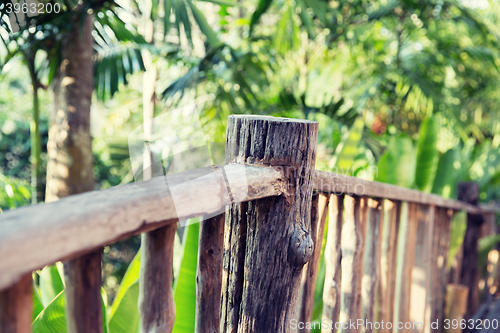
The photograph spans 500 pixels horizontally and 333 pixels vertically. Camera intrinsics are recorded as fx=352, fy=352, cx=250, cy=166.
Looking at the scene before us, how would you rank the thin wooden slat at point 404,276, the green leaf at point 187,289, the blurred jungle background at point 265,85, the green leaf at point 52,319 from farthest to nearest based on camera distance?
the blurred jungle background at point 265,85 < the thin wooden slat at point 404,276 < the green leaf at point 187,289 < the green leaf at point 52,319

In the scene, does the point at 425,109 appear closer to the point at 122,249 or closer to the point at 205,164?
the point at 205,164

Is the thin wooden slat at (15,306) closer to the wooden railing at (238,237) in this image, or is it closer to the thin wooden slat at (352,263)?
the wooden railing at (238,237)

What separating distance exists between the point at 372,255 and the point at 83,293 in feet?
2.77

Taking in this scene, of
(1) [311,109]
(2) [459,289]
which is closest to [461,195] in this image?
(2) [459,289]

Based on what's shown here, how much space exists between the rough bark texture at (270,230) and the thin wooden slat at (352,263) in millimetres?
346

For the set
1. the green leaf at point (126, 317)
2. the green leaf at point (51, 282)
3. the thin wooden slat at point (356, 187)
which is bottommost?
the green leaf at point (126, 317)

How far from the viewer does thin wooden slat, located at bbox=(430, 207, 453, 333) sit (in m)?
1.60

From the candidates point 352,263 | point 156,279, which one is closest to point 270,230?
point 156,279

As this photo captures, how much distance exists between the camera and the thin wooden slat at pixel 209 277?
0.54 m

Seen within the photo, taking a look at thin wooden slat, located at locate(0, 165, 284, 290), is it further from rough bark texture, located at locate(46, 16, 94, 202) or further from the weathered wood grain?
rough bark texture, located at locate(46, 16, 94, 202)

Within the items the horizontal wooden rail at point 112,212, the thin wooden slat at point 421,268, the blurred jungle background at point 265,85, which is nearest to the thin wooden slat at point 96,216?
the horizontal wooden rail at point 112,212

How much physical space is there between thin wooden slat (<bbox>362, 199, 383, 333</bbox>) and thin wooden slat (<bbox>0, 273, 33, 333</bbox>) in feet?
2.91

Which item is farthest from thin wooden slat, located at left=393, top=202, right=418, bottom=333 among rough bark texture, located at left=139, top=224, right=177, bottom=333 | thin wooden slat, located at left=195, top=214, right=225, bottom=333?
rough bark texture, located at left=139, top=224, right=177, bottom=333

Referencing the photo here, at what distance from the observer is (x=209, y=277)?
1.77 feet
